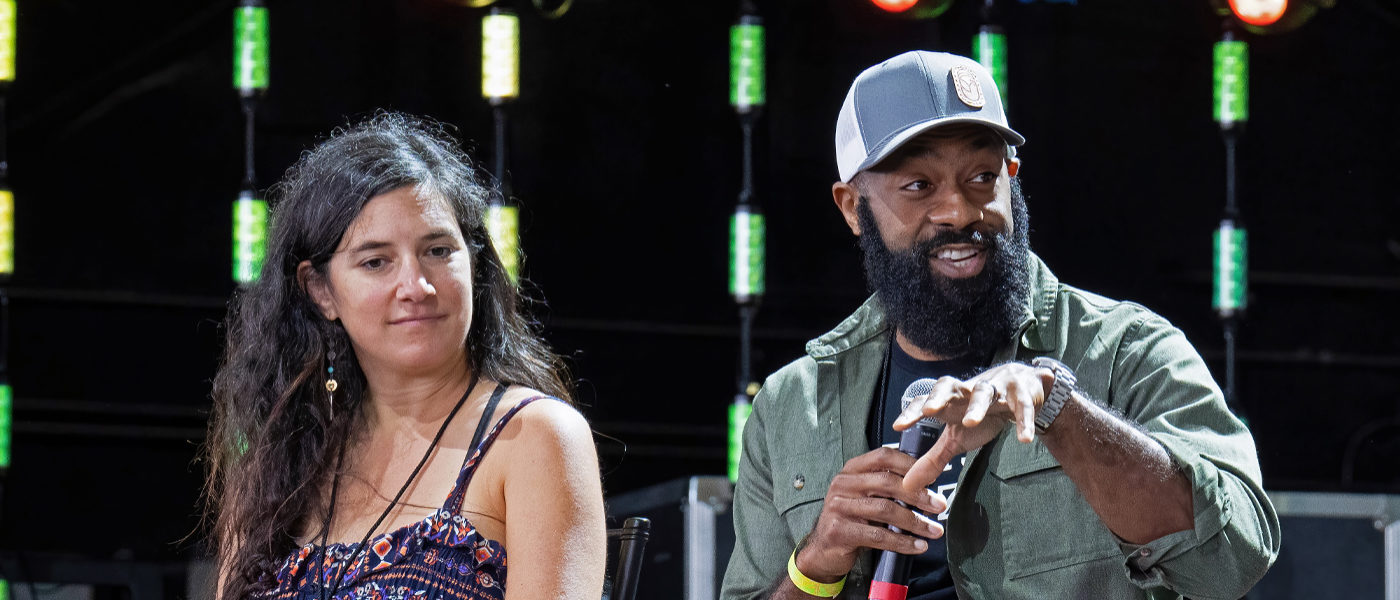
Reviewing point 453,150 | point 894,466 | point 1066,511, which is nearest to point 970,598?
point 1066,511

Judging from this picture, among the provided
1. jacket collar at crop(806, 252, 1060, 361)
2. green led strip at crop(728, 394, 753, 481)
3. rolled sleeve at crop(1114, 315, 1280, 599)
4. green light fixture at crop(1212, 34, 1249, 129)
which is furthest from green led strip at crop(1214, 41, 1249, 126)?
rolled sleeve at crop(1114, 315, 1280, 599)

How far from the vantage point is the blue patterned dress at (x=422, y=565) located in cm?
191

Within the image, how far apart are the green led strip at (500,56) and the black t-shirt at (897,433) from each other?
2842mm

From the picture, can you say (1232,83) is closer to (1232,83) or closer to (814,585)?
(1232,83)

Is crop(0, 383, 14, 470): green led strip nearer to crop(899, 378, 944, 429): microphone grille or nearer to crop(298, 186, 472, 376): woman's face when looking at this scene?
crop(298, 186, 472, 376): woman's face

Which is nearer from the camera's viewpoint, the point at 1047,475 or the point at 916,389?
the point at 1047,475

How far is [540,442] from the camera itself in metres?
1.98

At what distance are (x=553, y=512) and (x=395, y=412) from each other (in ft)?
1.05

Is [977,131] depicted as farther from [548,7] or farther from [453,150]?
[548,7]

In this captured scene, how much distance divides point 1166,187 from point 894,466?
481cm

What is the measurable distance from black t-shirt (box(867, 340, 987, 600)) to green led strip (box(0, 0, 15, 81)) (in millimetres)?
3636

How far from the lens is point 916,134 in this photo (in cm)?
204

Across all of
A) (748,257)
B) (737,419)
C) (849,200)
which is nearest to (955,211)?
(849,200)

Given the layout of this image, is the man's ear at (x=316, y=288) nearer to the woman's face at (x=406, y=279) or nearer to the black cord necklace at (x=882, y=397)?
the woman's face at (x=406, y=279)
